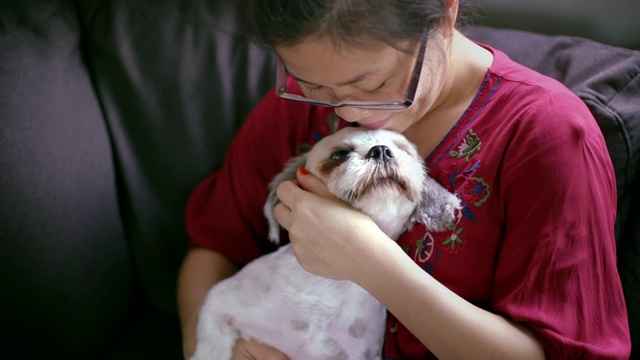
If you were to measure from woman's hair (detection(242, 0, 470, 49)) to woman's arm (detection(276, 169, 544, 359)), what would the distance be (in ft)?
0.90

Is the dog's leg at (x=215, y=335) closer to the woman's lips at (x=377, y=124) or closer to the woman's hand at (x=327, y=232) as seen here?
the woman's hand at (x=327, y=232)

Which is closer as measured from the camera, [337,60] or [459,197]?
[337,60]

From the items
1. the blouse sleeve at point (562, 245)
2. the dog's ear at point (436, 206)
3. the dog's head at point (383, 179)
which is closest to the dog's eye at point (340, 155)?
the dog's head at point (383, 179)

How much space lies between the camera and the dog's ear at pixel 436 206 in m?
0.89

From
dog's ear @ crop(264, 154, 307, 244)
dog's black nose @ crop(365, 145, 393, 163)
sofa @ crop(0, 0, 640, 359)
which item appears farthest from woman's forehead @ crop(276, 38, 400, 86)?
sofa @ crop(0, 0, 640, 359)

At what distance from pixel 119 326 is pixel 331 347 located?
0.62 metres

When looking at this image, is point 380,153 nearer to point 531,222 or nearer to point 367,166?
point 367,166

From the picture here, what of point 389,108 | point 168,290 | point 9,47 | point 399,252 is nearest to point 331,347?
point 399,252

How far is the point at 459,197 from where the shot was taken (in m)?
0.90

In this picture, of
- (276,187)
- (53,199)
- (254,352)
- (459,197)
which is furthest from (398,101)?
(53,199)

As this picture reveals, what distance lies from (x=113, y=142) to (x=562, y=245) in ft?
3.23

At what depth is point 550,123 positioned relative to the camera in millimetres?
841

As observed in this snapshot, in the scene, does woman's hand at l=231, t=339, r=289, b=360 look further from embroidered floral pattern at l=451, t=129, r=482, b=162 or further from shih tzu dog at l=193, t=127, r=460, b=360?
embroidered floral pattern at l=451, t=129, r=482, b=162

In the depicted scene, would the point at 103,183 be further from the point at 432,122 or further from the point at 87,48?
the point at 432,122
